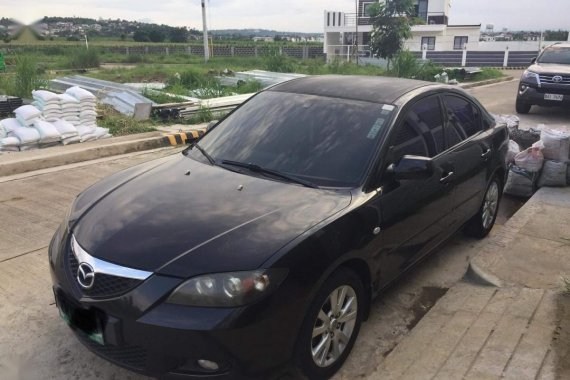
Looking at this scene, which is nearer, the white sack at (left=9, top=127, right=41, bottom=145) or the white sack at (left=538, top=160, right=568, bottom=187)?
the white sack at (left=538, top=160, right=568, bottom=187)

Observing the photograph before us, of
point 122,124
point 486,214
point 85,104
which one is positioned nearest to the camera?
point 486,214

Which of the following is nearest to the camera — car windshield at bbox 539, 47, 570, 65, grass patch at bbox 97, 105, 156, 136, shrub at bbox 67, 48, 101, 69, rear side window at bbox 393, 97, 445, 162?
rear side window at bbox 393, 97, 445, 162

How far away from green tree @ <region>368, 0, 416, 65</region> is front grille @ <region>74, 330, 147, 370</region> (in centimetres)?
1925

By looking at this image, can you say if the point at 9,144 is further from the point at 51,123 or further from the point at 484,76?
the point at 484,76

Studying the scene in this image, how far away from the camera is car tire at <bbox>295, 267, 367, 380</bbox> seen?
104 inches

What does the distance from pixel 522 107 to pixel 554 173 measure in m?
7.63

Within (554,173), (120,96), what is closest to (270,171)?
(554,173)

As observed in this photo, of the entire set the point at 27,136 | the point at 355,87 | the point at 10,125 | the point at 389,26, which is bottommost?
the point at 27,136

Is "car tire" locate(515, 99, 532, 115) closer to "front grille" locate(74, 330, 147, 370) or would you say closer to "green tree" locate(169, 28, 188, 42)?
"front grille" locate(74, 330, 147, 370)

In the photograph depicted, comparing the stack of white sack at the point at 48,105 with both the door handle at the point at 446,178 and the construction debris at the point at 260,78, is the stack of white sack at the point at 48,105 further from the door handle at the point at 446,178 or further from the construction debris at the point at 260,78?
the construction debris at the point at 260,78

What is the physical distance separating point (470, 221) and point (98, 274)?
366 centimetres

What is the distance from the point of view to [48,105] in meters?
8.53

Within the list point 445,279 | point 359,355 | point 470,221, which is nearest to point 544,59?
point 470,221

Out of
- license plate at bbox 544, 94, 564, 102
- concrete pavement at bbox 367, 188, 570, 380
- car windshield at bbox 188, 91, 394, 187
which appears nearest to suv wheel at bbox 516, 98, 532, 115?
license plate at bbox 544, 94, 564, 102
